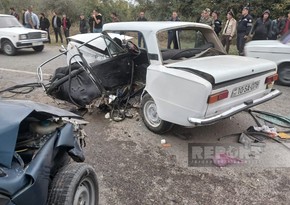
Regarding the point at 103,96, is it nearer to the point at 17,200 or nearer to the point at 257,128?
the point at 257,128

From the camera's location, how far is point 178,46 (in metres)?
5.14

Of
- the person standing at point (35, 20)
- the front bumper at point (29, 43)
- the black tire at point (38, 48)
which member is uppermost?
the person standing at point (35, 20)

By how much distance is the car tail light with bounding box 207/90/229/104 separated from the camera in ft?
11.4

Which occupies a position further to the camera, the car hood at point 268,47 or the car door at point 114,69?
the car hood at point 268,47

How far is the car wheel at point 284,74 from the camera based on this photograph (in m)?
7.16

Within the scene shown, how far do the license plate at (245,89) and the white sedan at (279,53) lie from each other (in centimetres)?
338

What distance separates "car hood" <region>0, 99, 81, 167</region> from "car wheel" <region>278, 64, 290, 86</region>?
608cm

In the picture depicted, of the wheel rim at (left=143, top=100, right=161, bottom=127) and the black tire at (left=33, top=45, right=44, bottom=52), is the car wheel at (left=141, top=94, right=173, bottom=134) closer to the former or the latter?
the wheel rim at (left=143, top=100, right=161, bottom=127)

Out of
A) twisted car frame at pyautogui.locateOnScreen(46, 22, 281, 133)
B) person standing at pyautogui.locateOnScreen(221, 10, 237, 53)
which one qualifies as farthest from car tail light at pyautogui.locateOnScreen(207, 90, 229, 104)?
person standing at pyautogui.locateOnScreen(221, 10, 237, 53)

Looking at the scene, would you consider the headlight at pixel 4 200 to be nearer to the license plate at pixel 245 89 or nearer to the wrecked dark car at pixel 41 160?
the wrecked dark car at pixel 41 160

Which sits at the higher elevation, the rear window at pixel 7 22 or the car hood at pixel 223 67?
the car hood at pixel 223 67

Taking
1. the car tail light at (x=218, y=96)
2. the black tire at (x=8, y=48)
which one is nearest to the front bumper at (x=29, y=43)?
the black tire at (x=8, y=48)

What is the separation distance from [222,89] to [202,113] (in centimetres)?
38

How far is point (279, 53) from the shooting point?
707 cm
